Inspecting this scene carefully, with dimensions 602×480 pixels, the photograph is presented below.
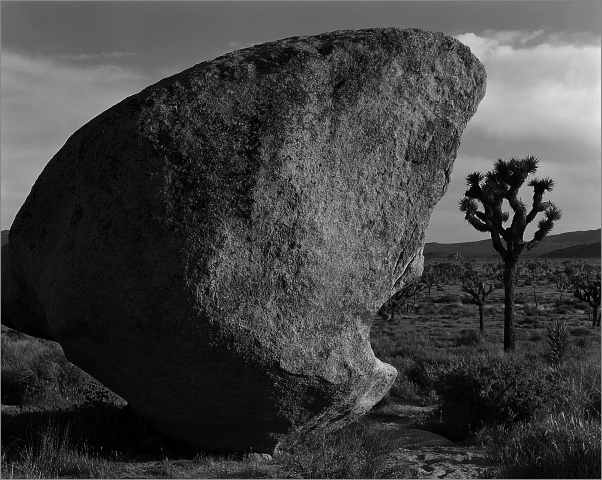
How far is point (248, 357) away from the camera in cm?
470

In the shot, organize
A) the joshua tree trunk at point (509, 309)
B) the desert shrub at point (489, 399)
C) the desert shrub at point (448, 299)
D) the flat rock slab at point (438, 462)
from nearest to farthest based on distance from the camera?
the flat rock slab at point (438, 462)
the desert shrub at point (489, 399)
the joshua tree trunk at point (509, 309)
the desert shrub at point (448, 299)

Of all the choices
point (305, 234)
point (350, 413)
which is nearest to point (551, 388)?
point (350, 413)

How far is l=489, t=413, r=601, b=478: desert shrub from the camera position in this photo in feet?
17.0

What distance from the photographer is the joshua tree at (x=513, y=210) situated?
56.9ft

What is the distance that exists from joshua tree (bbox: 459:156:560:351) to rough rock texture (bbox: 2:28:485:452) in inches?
498

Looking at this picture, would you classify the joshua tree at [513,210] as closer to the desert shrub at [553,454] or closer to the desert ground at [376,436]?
the desert ground at [376,436]

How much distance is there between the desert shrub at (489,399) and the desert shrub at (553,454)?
118cm

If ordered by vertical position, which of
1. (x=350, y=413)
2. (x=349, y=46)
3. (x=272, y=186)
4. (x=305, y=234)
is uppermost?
(x=349, y=46)

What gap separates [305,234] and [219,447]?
2371mm

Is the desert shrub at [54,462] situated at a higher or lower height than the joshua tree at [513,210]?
lower

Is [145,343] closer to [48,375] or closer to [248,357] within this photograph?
[248,357]

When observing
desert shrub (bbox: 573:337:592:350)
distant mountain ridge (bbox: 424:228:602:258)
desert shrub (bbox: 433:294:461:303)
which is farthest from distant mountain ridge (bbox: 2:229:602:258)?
desert shrub (bbox: 573:337:592:350)

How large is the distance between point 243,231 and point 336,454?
2501 millimetres

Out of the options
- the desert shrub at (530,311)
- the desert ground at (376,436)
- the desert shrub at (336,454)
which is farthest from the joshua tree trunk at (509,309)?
the desert shrub at (530,311)
